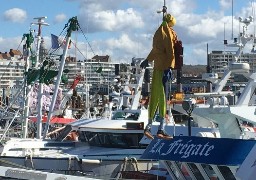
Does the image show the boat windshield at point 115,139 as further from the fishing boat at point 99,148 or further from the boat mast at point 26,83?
the boat mast at point 26,83

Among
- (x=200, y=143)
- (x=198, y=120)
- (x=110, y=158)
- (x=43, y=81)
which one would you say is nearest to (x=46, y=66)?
(x=43, y=81)

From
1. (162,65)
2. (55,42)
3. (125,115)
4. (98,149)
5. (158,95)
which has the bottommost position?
(98,149)

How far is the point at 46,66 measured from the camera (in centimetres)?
2502

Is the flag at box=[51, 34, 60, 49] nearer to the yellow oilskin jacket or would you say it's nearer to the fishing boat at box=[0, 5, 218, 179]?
the fishing boat at box=[0, 5, 218, 179]

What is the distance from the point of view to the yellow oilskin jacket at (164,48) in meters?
12.0

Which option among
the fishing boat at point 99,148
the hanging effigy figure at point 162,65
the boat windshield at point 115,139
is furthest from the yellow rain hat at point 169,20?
the boat windshield at point 115,139

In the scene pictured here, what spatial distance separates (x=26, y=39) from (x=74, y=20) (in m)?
4.35

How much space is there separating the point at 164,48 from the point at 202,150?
241 centimetres

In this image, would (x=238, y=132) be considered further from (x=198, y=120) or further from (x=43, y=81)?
(x=43, y=81)

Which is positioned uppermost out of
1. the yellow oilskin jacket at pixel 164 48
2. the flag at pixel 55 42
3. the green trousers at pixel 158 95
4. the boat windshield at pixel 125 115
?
the flag at pixel 55 42

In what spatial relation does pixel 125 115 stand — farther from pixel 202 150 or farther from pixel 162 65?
pixel 202 150

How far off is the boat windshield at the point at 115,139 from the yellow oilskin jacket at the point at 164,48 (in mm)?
7558

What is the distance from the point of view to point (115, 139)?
1977 cm

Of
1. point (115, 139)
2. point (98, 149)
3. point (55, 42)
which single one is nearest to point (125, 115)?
point (115, 139)
